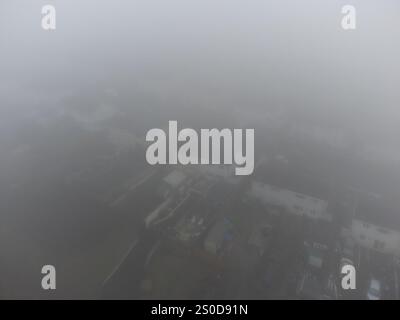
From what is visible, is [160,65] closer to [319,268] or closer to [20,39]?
[20,39]

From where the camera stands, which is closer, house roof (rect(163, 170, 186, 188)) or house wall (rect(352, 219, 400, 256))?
house wall (rect(352, 219, 400, 256))

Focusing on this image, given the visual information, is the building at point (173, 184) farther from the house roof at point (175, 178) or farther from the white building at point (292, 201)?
the white building at point (292, 201)

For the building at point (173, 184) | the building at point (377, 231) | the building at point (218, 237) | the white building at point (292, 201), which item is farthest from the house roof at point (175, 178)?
the building at point (377, 231)

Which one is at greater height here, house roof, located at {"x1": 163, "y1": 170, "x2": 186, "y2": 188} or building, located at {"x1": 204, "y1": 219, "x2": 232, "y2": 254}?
house roof, located at {"x1": 163, "y1": 170, "x2": 186, "y2": 188}

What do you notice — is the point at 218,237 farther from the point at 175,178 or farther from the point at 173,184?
the point at 175,178

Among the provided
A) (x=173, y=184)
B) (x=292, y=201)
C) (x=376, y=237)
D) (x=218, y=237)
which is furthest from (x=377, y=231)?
(x=173, y=184)

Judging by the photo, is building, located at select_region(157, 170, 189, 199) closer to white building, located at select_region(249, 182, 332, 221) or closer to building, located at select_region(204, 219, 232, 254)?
building, located at select_region(204, 219, 232, 254)

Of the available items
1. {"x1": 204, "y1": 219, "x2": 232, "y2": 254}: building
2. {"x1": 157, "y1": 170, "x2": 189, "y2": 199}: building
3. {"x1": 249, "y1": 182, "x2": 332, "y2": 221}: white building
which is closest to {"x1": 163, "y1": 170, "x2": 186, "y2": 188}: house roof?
{"x1": 157, "y1": 170, "x2": 189, "y2": 199}: building
